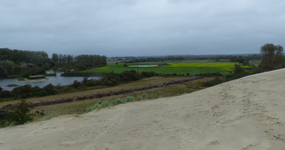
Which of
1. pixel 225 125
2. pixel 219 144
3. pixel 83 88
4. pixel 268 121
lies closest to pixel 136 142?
pixel 219 144

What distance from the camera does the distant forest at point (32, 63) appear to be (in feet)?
174

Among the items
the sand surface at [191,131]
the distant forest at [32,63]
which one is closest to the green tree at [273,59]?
the sand surface at [191,131]

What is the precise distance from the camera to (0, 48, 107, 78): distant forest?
174 feet

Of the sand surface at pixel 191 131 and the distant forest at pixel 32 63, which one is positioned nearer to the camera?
the sand surface at pixel 191 131

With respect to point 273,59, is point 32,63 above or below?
above

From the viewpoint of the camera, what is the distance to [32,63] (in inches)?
2751

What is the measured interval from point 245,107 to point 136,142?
3.01 meters

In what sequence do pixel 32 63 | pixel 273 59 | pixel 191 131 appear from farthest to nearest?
pixel 32 63
pixel 273 59
pixel 191 131

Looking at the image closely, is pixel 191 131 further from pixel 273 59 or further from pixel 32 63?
pixel 32 63

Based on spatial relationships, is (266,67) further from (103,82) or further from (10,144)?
(10,144)

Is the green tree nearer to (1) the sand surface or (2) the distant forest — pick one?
(1) the sand surface

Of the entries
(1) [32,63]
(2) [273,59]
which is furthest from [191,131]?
(1) [32,63]

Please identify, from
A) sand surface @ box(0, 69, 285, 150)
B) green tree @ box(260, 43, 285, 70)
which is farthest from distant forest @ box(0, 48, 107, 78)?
green tree @ box(260, 43, 285, 70)

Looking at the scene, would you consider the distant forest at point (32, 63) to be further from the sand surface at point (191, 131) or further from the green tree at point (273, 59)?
the green tree at point (273, 59)
